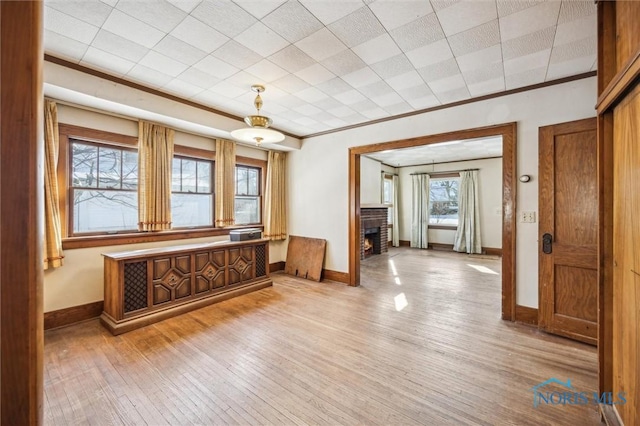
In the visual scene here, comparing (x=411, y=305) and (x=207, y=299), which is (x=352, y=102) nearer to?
(x=411, y=305)

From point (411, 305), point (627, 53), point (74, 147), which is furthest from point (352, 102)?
point (74, 147)

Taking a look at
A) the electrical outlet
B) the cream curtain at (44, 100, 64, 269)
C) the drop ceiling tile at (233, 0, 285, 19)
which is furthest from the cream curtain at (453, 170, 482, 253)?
the cream curtain at (44, 100, 64, 269)

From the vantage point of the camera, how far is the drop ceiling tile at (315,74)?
106 inches

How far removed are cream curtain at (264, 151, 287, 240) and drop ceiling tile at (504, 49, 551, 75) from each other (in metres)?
3.88

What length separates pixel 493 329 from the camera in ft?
9.75

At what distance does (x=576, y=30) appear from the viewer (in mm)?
2148

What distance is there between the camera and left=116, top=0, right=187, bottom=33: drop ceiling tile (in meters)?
1.86

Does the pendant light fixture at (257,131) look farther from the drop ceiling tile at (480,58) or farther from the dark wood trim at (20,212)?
the dark wood trim at (20,212)

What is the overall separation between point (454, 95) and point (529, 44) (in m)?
1.02

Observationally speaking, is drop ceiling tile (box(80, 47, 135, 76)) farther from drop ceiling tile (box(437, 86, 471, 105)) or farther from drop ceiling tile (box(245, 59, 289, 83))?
drop ceiling tile (box(437, 86, 471, 105))

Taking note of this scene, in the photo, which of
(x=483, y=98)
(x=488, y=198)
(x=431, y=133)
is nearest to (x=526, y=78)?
(x=483, y=98)

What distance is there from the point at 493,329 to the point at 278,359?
2.38 metres

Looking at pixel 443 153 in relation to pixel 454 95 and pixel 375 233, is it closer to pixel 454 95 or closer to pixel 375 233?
pixel 375 233

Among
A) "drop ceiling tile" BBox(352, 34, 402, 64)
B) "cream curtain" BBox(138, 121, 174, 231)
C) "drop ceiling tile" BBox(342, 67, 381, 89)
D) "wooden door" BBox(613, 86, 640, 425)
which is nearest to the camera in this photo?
"wooden door" BBox(613, 86, 640, 425)
